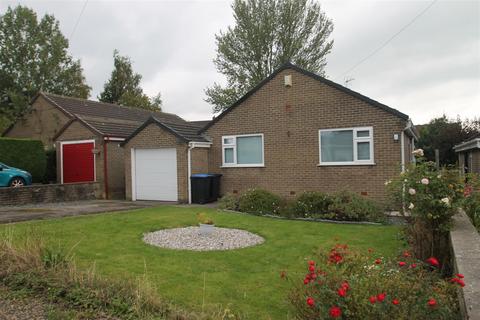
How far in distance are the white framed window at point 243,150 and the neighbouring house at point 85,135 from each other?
2.66 metres

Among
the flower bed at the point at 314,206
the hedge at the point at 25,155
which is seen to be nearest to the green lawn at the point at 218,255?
the flower bed at the point at 314,206

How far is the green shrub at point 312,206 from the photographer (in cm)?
1198

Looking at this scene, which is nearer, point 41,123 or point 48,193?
point 48,193

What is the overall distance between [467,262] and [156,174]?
1404 centimetres

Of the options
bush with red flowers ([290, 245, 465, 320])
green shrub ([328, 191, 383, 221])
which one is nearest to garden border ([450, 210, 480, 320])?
bush with red flowers ([290, 245, 465, 320])

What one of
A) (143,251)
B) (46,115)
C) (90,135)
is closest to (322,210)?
(143,251)

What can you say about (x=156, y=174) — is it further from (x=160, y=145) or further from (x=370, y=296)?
(x=370, y=296)

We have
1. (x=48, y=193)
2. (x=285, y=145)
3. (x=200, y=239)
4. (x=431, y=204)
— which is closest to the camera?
(x=431, y=204)

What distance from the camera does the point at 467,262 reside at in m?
4.39

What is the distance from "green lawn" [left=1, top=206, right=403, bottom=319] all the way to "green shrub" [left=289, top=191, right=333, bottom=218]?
1.04 m

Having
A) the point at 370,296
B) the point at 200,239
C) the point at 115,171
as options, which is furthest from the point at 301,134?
the point at 370,296

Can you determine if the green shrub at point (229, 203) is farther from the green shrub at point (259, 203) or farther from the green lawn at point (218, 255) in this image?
the green lawn at point (218, 255)

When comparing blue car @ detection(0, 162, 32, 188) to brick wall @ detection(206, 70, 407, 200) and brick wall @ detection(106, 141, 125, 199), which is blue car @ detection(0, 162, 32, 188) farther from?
brick wall @ detection(206, 70, 407, 200)

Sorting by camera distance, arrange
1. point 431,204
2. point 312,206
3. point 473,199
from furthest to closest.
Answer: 1. point 312,206
2. point 473,199
3. point 431,204
